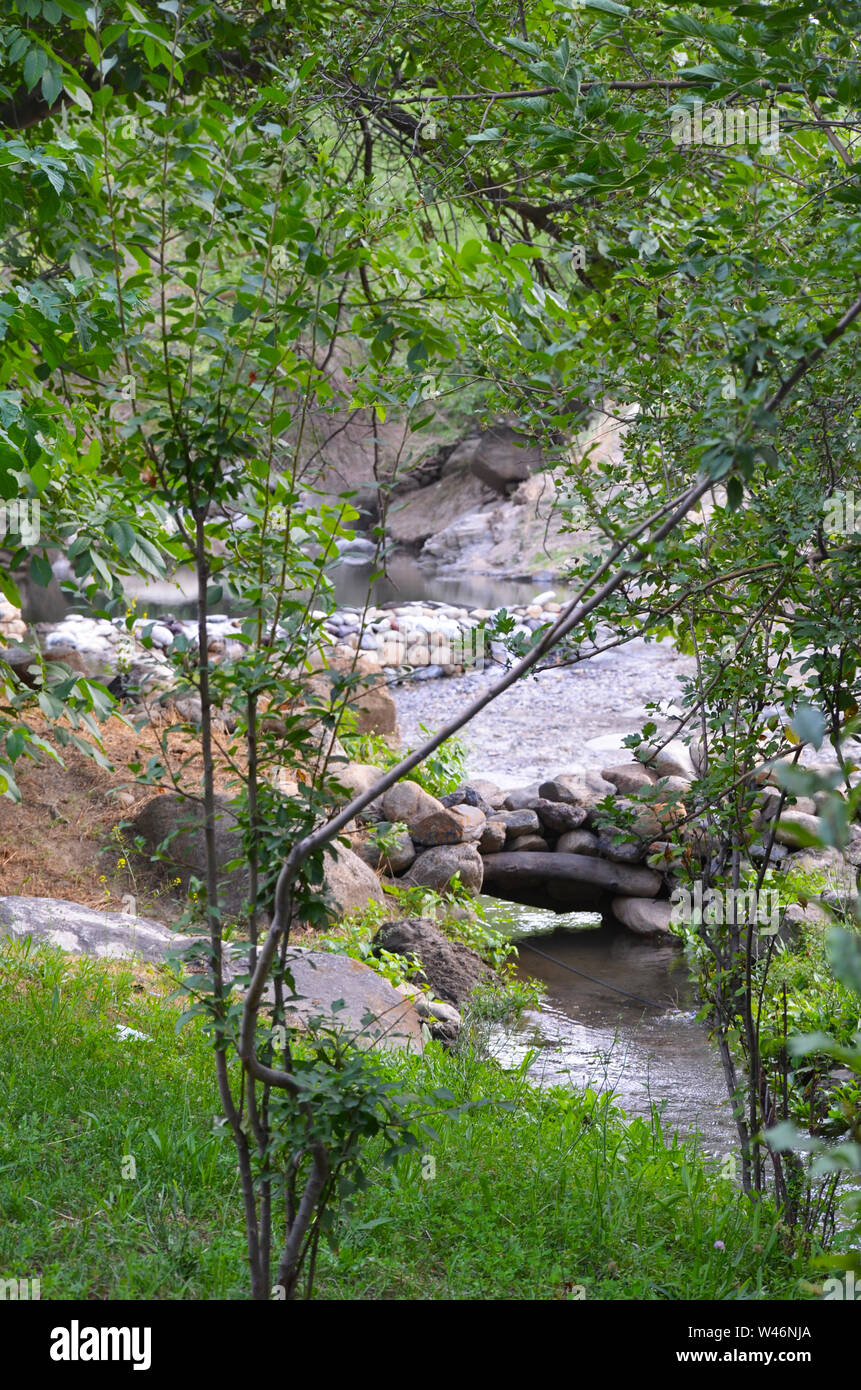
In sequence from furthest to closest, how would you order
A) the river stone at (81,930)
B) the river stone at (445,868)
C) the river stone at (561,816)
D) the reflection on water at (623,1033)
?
the river stone at (561,816)
the river stone at (445,868)
the reflection on water at (623,1033)
the river stone at (81,930)

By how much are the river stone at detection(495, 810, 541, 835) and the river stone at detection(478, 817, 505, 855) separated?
0.21 feet

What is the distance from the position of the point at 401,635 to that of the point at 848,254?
14.0 meters

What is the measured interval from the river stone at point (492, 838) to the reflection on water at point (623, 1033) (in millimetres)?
682

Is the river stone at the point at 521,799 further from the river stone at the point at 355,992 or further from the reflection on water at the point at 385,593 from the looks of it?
the reflection on water at the point at 385,593

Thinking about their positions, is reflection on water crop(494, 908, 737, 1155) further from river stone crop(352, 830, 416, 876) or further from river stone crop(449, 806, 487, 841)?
river stone crop(352, 830, 416, 876)

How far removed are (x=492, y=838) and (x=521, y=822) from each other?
1.01ft

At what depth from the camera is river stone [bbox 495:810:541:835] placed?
8.52 m

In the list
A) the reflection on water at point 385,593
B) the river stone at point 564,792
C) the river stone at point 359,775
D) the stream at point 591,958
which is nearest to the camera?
the stream at point 591,958

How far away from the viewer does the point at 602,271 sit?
3326mm

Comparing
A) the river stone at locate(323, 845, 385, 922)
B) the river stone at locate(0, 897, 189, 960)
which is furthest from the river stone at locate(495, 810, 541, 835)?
the river stone at locate(0, 897, 189, 960)

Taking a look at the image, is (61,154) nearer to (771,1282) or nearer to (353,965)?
(771,1282)

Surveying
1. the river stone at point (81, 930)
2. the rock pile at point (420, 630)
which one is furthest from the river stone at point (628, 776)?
the rock pile at point (420, 630)
